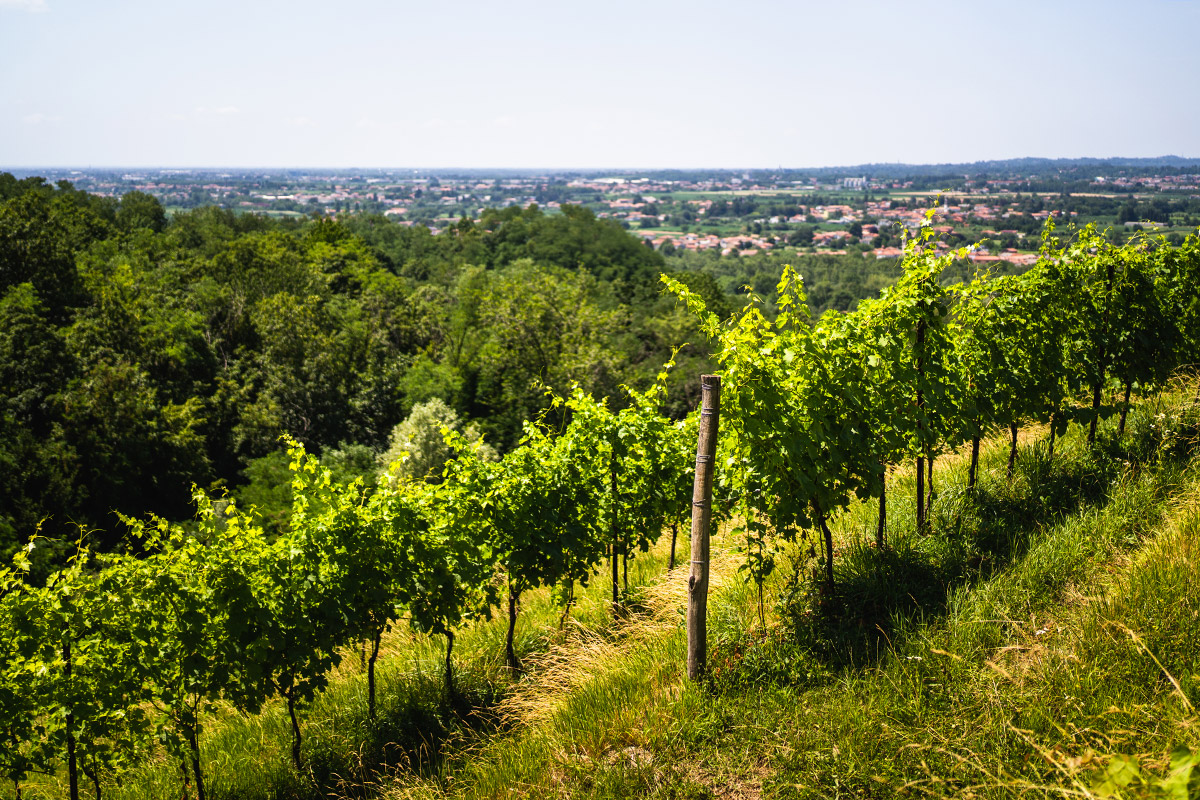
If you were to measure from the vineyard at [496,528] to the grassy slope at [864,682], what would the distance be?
236mm

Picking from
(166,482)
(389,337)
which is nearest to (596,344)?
(389,337)

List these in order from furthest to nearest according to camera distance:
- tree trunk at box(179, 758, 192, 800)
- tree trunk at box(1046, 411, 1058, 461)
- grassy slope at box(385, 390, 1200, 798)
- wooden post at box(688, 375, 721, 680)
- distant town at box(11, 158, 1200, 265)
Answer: distant town at box(11, 158, 1200, 265) < tree trunk at box(1046, 411, 1058, 461) < tree trunk at box(179, 758, 192, 800) < wooden post at box(688, 375, 721, 680) < grassy slope at box(385, 390, 1200, 798)

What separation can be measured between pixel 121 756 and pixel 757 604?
4914mm

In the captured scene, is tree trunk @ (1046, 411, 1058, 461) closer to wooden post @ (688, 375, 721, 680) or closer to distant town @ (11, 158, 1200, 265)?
distant town @ (11, 158, 1200, 265)

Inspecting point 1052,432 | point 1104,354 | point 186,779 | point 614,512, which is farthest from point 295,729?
point 1104,354

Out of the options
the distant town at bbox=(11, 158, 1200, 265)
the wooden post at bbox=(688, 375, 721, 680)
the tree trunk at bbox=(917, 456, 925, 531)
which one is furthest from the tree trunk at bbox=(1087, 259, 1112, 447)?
the wooden post at bbox=(688, 375, 721, 680)

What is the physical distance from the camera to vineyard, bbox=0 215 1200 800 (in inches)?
191

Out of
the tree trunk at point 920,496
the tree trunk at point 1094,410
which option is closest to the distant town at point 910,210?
the tree trunk at point 1094,410

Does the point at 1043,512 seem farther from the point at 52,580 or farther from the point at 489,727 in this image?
the point at 52,580

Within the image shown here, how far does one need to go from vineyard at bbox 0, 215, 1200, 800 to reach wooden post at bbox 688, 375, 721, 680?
0.24 metres

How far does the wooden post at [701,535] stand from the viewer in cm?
472

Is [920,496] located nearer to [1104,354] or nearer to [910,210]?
[1104,354]

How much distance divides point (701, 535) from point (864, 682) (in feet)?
4.25

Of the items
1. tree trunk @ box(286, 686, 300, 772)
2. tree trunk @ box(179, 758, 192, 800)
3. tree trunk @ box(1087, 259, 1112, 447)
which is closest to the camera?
tree trunk @ box(179, 758, 192, 800)
